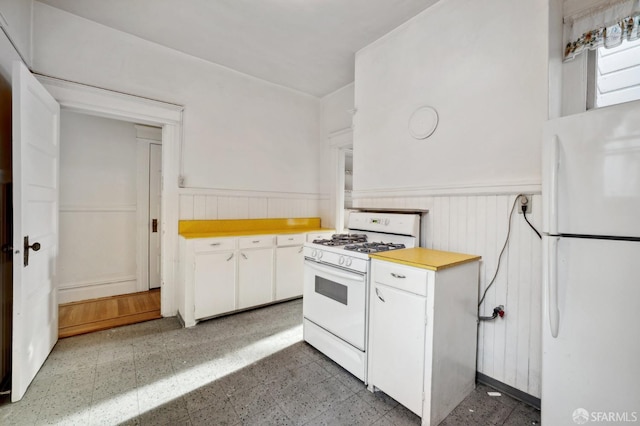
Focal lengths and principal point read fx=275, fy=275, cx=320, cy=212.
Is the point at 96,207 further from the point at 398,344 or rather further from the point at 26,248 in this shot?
the point at 398,344

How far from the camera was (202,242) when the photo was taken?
273 cm

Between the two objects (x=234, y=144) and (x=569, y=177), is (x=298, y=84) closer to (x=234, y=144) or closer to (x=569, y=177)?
(x=234, y=144)

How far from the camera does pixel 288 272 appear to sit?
132 inches

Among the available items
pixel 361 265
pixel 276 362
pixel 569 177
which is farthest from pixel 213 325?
pixel 569 177

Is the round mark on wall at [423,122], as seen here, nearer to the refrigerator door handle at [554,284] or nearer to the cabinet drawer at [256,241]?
the refrigerator door handle at [554,284]

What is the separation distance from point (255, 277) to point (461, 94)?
2623mm

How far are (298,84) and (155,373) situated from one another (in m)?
3.49

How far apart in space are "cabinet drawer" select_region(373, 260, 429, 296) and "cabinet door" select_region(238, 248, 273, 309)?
167 cm

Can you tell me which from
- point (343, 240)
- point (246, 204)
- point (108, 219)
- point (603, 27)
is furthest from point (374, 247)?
point (108, 219)

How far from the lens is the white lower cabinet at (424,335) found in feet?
4.97

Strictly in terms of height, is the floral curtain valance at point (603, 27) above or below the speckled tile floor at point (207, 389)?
above

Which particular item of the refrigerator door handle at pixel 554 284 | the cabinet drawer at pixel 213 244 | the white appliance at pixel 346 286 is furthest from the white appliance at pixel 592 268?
the cabinet drawer at pixel 213 244

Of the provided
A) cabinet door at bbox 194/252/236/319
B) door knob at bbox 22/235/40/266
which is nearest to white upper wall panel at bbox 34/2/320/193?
cabinet door at bbox 194/252/236/319

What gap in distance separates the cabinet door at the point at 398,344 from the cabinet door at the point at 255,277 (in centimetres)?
165
